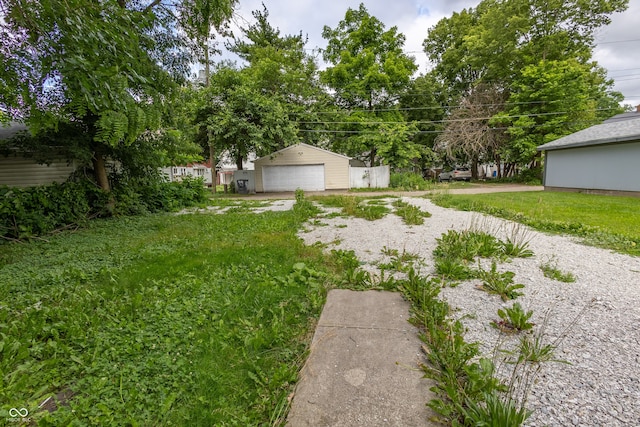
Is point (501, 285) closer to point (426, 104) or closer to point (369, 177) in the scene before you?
point (369, 177)

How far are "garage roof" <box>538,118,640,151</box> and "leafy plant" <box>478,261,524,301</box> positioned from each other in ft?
37.8

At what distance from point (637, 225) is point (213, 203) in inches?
476

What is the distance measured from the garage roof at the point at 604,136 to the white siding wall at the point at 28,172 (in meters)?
17.9

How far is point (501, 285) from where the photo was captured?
2.81 metres

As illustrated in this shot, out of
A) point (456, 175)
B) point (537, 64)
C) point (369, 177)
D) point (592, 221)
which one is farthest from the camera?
point (456, 175)

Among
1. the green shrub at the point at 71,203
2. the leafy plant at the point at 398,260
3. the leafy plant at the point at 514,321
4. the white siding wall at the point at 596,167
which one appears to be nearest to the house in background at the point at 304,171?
the green shrub at the point at 71,203

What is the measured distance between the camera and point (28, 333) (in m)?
2.16

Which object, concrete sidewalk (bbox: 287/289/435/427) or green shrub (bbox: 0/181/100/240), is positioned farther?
green shrub (bbox: 0/181/100/240)

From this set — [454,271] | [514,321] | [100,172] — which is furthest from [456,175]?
[514,321]

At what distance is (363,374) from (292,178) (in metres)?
16.4

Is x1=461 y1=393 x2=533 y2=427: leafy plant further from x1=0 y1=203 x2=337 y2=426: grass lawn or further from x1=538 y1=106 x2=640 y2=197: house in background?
x1=538 y1=106 x2=640 y2=197: house in background

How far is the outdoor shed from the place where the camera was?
17.5 metres

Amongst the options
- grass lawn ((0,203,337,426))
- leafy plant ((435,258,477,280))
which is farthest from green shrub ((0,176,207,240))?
leafy plant ((435,258,477,280))

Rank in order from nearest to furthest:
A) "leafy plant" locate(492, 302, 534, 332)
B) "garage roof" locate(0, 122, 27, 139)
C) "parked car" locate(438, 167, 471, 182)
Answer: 1. "leafy plant" locate(492, 302, 534, 332)
2. "garage roof" locate(0, 122, 27, 139)
3. "parked car" locate(438, 167, 471, 182)
